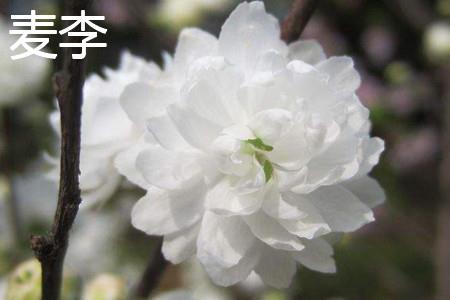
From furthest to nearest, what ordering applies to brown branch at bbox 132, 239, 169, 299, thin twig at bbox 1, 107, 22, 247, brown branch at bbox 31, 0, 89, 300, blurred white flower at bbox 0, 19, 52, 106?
→ blurred white flower at bbox 0, 19, 52, 106, thin twig at bbox 1, 107, 22, 247, brown branch at bbox 132, 239, 169, 299, brown branch at bbox 31, 0, 89, 300

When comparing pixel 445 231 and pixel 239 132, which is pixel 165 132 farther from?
pixel 445 231

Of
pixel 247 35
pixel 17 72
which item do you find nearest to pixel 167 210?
pixel 247 35

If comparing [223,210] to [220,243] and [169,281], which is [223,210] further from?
[169,281]

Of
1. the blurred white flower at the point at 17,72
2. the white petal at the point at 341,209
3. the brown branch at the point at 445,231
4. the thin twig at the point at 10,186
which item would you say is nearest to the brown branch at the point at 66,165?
the white petal at the point at 341,209

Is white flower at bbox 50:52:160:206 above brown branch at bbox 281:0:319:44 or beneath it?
beneath

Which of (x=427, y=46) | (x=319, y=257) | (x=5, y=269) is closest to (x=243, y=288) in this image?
(x=427, y=46)

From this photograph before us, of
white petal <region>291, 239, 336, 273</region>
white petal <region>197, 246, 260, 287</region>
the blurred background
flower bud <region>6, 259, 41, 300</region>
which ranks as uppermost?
white petal <region>291, 239, 336, 273</region>

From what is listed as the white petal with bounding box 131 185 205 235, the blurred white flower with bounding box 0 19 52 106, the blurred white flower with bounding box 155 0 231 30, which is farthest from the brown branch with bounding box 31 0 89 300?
the blurred white flower with bounding box 155 0 231 30

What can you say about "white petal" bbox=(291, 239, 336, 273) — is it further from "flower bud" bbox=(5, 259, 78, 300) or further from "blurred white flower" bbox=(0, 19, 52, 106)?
"blurred white flower" bbox=(0, 19, 52, 106)

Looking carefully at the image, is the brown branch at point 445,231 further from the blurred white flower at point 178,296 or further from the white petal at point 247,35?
the white petal at point 247,35
